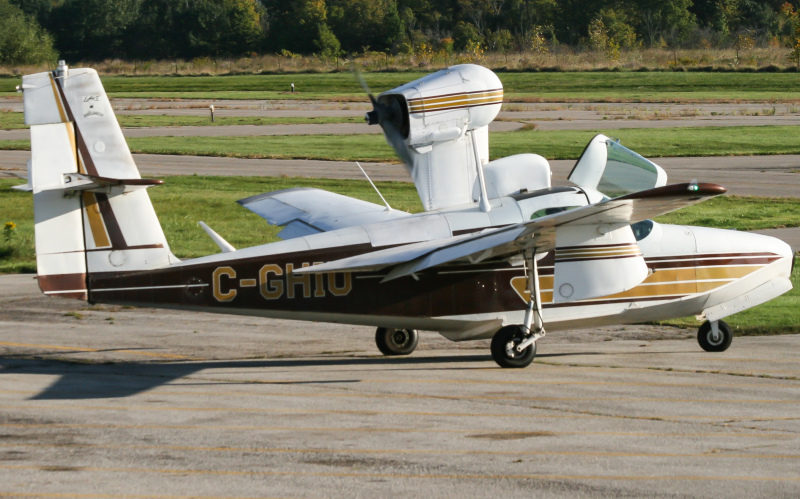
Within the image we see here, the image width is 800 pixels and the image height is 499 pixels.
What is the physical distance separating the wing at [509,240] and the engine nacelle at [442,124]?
91cm

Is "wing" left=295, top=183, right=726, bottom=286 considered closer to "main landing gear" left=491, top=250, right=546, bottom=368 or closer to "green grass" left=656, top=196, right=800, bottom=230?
"main landing gear" left=491, top=250, right=546, bottom=368

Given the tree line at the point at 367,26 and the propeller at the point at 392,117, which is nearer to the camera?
the propeller at the point at 392,117

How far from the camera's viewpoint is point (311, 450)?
9.81 metres

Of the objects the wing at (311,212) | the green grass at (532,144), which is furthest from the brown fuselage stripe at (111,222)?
the green grass at (532,144)

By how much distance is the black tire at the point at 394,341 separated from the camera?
49.8ft

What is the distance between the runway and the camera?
8812 mm

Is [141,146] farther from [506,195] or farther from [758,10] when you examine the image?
[758,10]

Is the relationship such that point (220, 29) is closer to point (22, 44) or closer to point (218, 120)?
point (22, 44)

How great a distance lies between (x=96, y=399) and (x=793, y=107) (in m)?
58.9

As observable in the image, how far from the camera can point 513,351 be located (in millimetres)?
13492

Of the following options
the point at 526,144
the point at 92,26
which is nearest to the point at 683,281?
the point at 526,144

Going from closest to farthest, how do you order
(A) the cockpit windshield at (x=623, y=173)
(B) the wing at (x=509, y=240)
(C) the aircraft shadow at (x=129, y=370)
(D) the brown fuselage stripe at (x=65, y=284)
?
(B) the wing at (x=509, y=240) → (C) the aircraft shadow at (x=129, y=370) → (D) the brown fuselage stripe at (x=65, y=284) → (A) the cockpit windshield at (x=623, y=173)

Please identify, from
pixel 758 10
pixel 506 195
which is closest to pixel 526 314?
pixel 506 195

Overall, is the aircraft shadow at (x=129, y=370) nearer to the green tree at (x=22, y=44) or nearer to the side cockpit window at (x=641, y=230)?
the side cockpit window at (x=641, y=230)
